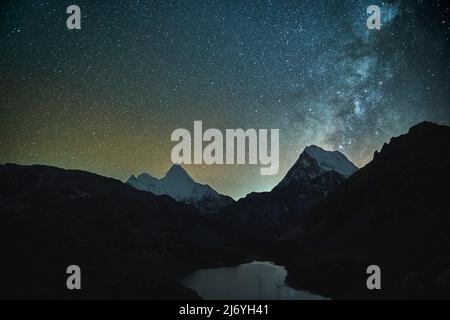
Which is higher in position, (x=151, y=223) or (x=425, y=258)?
(x=151, y=223)

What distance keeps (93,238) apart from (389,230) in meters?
72.4

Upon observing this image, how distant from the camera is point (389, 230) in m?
97.6

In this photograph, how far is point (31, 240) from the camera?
223ft

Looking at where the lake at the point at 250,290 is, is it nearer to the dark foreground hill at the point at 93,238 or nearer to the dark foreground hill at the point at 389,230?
the dark foreground hill at the point at 389,230

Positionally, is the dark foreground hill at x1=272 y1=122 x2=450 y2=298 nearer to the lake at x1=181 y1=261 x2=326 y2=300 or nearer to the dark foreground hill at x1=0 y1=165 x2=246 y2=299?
the lake at x1=181 y1=261 x2=326 y2=300

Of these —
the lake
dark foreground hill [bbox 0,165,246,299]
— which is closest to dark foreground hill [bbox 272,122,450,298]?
the lake

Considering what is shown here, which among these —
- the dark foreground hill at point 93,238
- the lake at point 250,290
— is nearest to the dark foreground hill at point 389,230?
the lake at point 250,290

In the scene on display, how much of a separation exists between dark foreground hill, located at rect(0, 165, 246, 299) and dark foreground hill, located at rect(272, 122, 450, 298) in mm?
27182

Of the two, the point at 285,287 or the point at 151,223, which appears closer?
the point at 285,287

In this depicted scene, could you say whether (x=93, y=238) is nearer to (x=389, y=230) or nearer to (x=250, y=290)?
(x=250, y=290)

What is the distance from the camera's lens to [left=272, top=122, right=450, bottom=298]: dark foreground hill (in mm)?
55181
